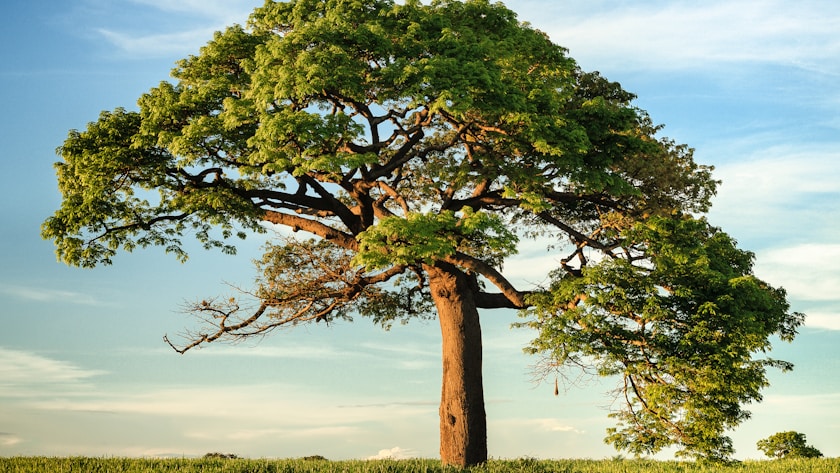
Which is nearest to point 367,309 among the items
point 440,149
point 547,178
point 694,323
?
point 440,149

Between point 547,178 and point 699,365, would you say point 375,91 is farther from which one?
point 699,365

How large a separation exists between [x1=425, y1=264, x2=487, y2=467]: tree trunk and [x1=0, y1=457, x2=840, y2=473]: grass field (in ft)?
2.21

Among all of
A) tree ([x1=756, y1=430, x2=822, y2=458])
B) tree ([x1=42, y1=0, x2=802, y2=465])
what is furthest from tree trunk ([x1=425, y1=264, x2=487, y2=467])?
tree ([x1=756, y1=430, x2=822, y2=458])

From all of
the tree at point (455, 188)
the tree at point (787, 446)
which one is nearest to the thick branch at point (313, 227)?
the tree at point (455, 188)

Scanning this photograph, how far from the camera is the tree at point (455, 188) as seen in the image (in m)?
16.9

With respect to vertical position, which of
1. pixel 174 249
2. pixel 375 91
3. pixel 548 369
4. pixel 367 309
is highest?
pixel 375 91

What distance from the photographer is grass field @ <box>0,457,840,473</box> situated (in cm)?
A: 1645

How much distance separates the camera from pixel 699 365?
17.1 meters

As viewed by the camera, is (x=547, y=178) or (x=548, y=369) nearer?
(x=548, y=369)

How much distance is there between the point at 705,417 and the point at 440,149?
32.8 ft

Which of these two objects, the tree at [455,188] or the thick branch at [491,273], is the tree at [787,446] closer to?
the tree at [455,188]

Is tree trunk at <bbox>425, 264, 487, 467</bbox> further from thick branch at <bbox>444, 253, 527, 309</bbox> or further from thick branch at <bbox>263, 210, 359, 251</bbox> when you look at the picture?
thick branch at <bbox>263, 210, 359, 251</bbox>

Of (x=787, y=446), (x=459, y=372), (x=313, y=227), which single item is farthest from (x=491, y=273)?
(x=787, y=446)

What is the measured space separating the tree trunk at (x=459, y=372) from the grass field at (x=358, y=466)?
0.67 metres
